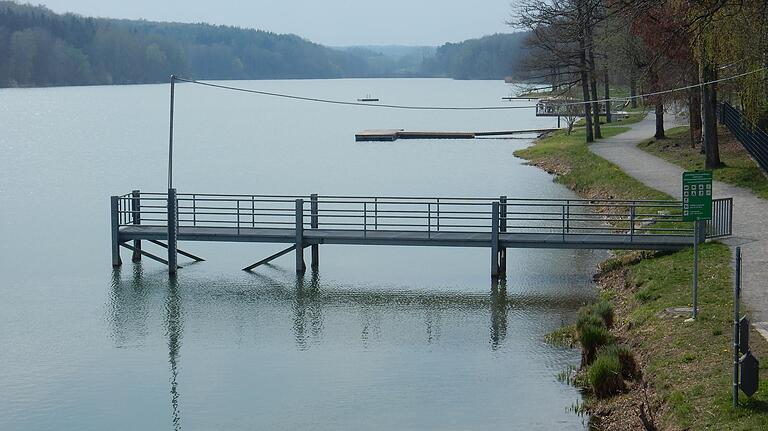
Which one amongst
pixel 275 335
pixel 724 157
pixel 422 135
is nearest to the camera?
pixel 275 335

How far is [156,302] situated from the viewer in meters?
26.6

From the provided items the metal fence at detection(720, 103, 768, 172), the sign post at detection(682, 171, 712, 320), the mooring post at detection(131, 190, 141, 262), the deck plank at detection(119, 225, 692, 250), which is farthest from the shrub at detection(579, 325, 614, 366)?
the metal fence at detection(720, 103, 768, 172)

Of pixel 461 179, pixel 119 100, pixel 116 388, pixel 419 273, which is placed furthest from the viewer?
pixel 119 100

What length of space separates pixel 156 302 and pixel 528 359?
9.55m

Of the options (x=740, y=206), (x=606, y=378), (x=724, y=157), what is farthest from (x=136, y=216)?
(x=724, y=157)

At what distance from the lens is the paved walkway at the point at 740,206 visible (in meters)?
20.8

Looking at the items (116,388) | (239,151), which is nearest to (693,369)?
(116,388)

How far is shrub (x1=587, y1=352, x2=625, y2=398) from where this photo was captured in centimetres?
1777

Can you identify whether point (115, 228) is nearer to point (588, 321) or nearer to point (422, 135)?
point (588, 321)

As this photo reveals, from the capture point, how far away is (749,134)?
127 ft

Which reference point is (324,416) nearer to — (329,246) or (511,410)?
(511,410)

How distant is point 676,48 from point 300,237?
15545 mm

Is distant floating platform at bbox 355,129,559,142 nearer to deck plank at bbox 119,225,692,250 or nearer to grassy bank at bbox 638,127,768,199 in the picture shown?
grassy bank at bbox 638,127,768,199

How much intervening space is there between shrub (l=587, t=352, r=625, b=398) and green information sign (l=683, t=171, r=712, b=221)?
316cm
